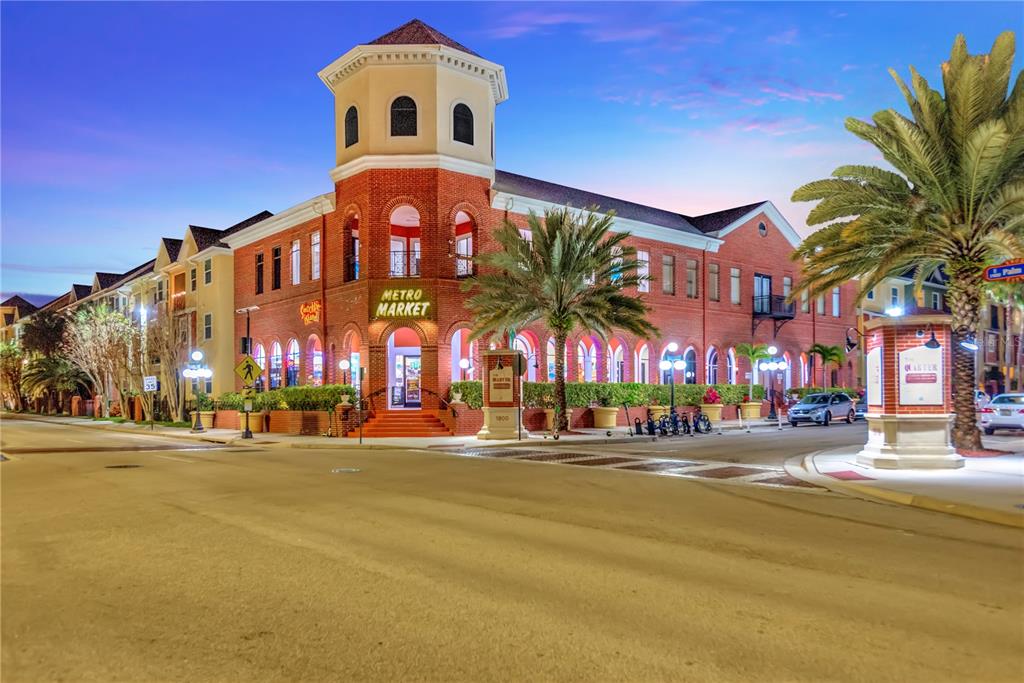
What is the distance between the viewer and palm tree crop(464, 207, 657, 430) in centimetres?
2819

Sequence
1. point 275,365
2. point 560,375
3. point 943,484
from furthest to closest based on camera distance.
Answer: point 275,365, point 560,375, point 943,484

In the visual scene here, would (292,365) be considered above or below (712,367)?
above

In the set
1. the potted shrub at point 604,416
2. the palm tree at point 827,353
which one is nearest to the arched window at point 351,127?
the potted shrub at point 604,416

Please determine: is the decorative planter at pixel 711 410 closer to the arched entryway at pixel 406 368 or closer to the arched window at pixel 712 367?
the arched window at pixel 712 367

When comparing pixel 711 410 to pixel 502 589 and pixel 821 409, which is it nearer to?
pixel 821 409

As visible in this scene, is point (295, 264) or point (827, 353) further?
point (827, 353)

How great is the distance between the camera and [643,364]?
39.8 meters

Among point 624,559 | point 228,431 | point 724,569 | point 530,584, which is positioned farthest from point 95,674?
point 228,431

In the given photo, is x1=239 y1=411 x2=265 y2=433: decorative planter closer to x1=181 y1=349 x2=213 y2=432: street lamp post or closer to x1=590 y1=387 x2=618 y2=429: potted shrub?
x1=181 y1=349 x2=213 y2=432: street lamp post

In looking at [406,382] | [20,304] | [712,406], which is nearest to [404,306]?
[406,382]

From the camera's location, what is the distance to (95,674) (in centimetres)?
476

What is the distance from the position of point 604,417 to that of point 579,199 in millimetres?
12624

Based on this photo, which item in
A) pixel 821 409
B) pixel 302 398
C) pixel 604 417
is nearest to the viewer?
pixel 302 398

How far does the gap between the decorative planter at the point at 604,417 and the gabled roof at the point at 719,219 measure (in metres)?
16.0
